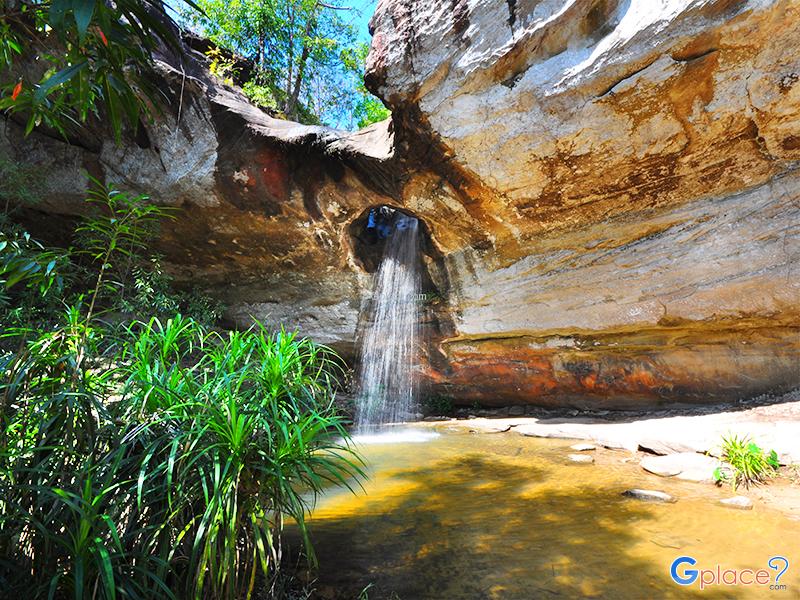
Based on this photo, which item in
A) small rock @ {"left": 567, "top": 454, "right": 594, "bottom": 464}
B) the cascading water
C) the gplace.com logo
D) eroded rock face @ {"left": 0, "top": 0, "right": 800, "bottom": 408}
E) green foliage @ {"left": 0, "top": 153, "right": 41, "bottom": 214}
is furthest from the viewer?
the cascading water

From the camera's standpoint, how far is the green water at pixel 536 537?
6.85ft

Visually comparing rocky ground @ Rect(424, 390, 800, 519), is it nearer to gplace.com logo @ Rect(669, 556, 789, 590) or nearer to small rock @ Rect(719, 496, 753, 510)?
small rock @ Rect(719, 496, 753, 510)

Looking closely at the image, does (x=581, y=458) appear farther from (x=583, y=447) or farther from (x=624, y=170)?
(x=624, y=170)

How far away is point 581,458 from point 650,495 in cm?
128

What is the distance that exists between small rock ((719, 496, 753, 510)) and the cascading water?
5.41 meters

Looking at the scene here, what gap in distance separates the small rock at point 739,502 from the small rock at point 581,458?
4.33 ft

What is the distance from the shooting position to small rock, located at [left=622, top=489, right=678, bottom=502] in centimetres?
308

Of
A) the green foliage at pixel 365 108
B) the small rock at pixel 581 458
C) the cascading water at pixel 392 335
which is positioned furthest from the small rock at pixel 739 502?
the green foliage at pixel 365 108

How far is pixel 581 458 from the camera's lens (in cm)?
439

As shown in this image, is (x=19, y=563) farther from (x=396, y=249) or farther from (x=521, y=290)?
(x=396, y=249)

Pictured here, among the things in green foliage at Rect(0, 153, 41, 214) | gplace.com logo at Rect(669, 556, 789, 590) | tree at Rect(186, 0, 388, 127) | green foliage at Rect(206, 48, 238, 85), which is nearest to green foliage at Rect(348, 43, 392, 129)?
tree at Rect(186, 0, 388, 127)

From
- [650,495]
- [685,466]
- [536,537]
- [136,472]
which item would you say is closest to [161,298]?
[136,472]

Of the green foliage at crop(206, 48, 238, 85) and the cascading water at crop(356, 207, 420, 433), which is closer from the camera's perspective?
the cascading water at crop(356, 207, 420, 433)

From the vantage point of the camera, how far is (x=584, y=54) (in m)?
4.80
